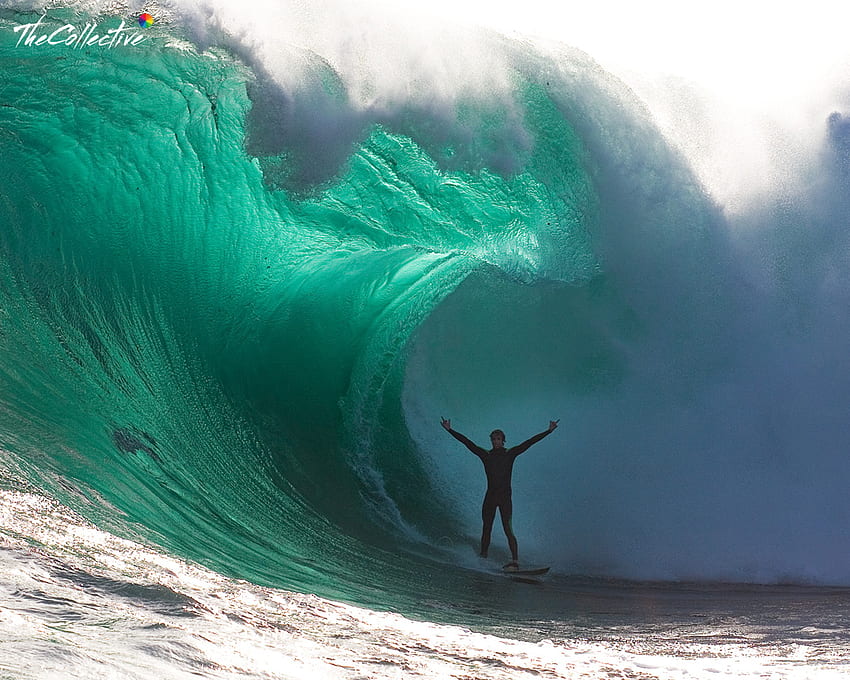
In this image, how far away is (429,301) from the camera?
7.76 m

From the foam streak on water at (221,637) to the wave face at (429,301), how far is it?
83.7 inches

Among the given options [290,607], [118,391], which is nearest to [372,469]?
[118,391]

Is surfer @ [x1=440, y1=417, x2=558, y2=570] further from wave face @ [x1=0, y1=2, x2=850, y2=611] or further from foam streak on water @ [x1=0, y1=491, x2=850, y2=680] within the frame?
foam streak on water @ [x1=0, y1=491, x2=850, y2=680]

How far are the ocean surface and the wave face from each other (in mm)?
25

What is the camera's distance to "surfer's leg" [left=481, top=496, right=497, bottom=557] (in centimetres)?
546

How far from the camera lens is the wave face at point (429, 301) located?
6.13m

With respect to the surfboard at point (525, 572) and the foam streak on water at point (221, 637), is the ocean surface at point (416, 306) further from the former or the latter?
the foam streak on water at point (221, 637)

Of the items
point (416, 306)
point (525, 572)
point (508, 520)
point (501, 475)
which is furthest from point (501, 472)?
point (416, 306)

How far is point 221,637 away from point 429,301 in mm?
5456

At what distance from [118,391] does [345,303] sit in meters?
2.41

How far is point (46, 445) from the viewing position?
15.6 feet

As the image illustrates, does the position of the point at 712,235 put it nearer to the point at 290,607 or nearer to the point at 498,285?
the point at 498,285

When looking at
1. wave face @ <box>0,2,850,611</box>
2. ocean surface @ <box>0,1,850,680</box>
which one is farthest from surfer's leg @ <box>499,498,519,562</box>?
wave face @ <box>0,2,850,611</box>

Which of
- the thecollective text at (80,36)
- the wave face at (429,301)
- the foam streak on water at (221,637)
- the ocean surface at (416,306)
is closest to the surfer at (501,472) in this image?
the ocean surface at (416,306)
